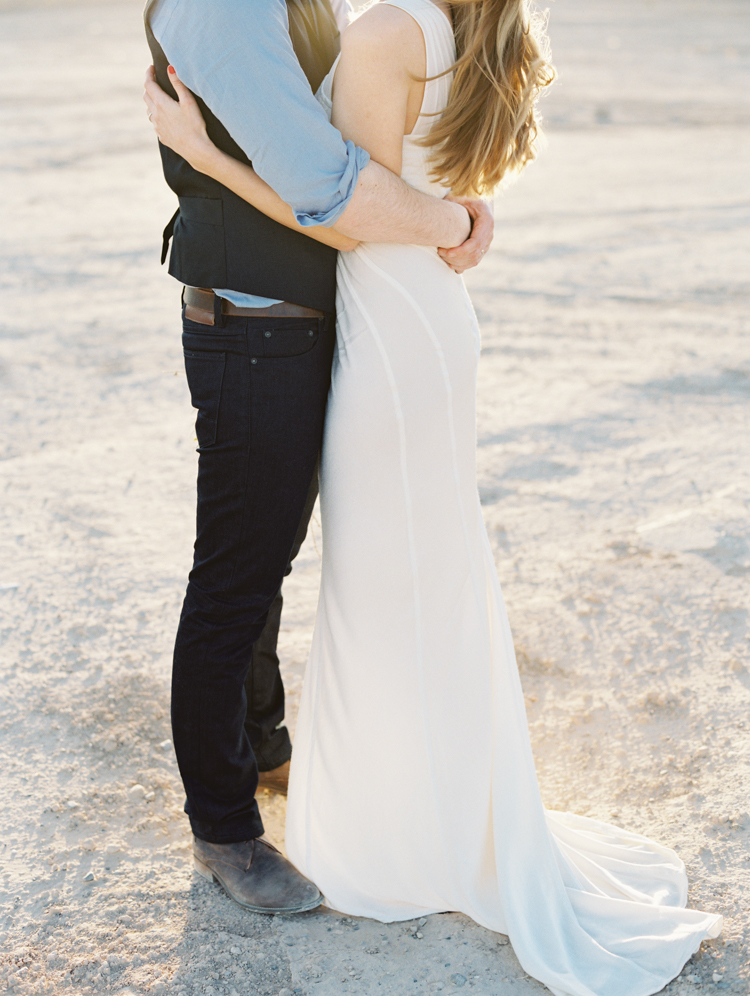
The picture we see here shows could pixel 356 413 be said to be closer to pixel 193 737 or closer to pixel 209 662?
pixel 209 662

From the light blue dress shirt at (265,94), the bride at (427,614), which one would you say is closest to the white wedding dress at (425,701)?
the bride at (427,614)

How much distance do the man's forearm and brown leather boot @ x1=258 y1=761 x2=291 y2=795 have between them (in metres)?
1.40

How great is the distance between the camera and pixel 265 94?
1586 mm

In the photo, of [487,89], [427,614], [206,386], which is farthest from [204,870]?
[487,89]

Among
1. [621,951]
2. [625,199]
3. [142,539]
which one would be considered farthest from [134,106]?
[621,951]

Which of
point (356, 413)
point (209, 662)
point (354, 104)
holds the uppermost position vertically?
point (354, 104)

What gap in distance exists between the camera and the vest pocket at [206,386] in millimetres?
1826

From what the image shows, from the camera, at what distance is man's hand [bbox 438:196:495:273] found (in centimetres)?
189

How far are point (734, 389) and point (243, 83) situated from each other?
4066mm

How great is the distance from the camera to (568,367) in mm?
5469

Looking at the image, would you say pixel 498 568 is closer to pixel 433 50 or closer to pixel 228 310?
pixel 228 310

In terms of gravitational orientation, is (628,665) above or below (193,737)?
below

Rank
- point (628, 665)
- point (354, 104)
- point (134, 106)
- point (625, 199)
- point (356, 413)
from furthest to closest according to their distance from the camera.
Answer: point (134, 106), point (625, 199), point (628, 665), point (356, 413), point (354, 104)

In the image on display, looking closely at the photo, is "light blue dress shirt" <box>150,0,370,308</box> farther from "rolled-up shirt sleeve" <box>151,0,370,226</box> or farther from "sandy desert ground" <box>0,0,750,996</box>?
"sandy desert ground" <box>0,0,750,996</box>
